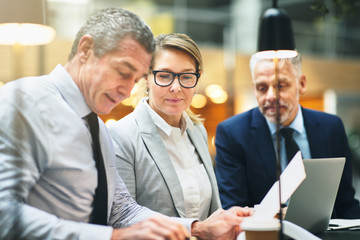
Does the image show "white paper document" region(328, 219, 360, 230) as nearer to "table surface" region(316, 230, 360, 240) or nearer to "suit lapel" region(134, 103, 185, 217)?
"table surface" region(316, 230, 360, 240)

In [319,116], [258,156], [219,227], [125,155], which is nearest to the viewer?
[219,227]

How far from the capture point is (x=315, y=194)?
68.4 inches

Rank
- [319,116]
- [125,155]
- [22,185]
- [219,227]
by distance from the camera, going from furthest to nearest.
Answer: [319,116]
[125,155]
[219,227]
[22,185]

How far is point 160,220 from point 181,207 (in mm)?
721

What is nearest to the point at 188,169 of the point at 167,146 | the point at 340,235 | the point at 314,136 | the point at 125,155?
the point at 167,146

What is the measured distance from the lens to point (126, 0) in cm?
870

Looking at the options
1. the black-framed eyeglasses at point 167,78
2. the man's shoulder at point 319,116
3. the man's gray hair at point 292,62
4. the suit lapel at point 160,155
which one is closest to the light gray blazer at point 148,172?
the suit lapel at point 160,155

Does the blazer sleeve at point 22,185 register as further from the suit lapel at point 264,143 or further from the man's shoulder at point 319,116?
the man's shoulder at point 319,116

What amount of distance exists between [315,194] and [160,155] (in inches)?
27.4

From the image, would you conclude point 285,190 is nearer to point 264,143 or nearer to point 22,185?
point 22,185

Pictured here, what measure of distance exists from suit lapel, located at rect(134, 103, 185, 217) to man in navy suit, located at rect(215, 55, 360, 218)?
1.94 ft

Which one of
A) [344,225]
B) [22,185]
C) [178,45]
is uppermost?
[178,45]

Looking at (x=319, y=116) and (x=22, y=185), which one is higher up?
(x=22, y=185)

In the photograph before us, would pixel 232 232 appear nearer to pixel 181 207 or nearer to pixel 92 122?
pixel 181 207
